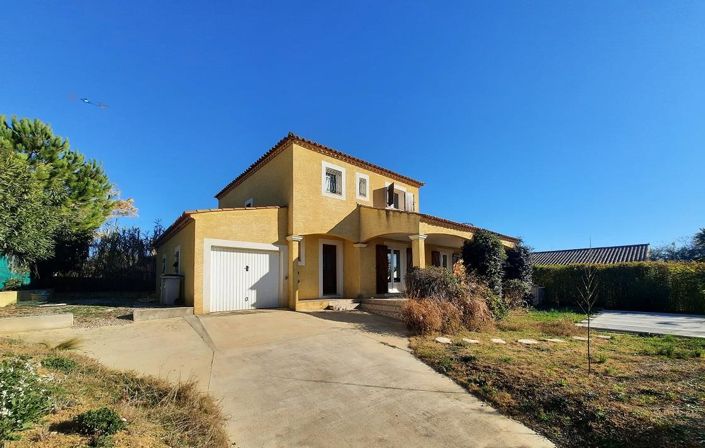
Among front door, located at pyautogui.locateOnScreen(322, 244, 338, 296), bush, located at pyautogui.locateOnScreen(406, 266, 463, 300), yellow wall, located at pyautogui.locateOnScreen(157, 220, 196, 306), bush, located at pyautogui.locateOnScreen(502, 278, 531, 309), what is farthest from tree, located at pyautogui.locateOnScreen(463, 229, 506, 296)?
yellow wall, located at pyautogui.locateOnScreen(157, 220, 196, 306)

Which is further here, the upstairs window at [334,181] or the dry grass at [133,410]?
the upstairs window at [334,181]

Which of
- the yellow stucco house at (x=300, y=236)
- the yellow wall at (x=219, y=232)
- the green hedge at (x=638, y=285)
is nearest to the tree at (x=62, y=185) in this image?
the yellow stucco house at (x=300, y=236)

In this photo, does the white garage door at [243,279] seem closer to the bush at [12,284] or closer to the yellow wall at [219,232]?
the yellow wall at [219,232]

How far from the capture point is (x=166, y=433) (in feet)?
11.5

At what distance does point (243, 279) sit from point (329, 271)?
3852 mm

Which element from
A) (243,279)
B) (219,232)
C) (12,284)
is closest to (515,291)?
(243,279)

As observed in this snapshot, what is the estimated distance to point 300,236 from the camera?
13.2m

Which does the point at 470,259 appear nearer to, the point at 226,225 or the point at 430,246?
the point at 430,246

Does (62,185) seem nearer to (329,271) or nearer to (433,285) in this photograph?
(329,271)

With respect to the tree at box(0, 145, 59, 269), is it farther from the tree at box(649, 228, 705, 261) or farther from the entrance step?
the tree at box(649, 228, 705, 261)

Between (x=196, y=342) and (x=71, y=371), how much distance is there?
282cm

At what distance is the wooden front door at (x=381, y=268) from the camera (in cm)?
1577

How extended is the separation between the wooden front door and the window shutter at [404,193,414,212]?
2704 mm

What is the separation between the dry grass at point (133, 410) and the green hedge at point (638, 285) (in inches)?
750
